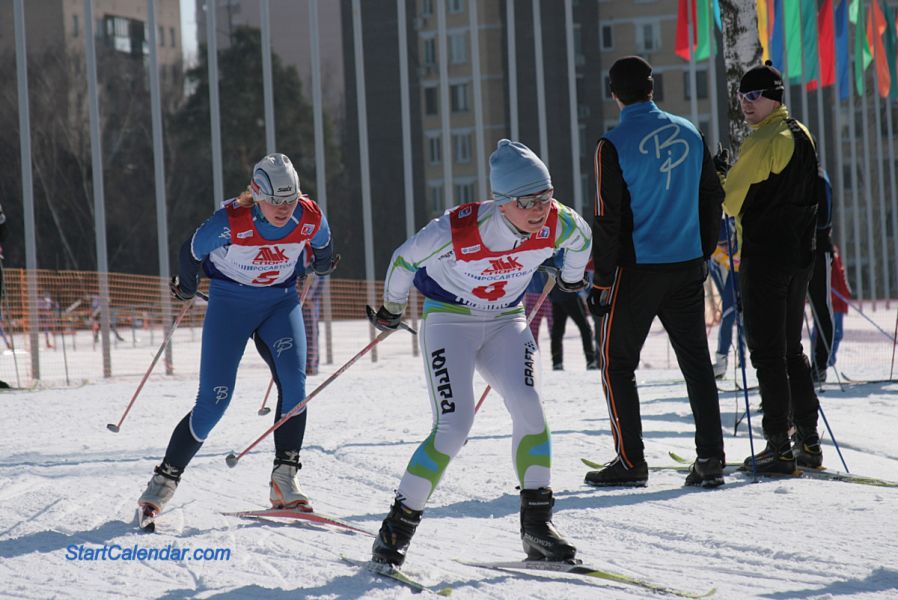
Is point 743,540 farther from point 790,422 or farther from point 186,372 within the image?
point 186,372

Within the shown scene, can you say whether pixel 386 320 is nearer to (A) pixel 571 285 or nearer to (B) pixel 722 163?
(A) pixel 571 285

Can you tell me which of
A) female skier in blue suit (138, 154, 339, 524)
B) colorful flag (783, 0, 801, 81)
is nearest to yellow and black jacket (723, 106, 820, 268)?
female skier in blue suit (138, 154, 339, 524)

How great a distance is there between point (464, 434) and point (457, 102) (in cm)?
3747

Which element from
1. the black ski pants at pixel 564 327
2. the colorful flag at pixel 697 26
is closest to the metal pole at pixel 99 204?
the black ski pants at pixel 564 327

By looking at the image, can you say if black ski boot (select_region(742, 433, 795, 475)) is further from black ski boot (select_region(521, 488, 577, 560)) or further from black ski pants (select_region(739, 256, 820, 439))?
black ski boot (select_region(521, 488, 577, 560))

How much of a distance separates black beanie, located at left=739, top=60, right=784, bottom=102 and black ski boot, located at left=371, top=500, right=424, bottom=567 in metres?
2.94

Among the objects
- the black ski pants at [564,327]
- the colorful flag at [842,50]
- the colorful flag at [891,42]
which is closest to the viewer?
the black ski pants at [564,327]

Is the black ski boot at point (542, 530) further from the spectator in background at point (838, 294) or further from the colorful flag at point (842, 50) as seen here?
the colorful flag at point (842, 50)

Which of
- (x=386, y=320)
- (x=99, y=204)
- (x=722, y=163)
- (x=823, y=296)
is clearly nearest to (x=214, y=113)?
(x=99, y=204)

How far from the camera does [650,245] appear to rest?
5316 mm

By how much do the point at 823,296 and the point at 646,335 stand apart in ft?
12.3

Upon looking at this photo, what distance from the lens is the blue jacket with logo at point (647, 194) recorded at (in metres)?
5.28

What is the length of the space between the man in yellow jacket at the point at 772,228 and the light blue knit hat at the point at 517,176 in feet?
6.27

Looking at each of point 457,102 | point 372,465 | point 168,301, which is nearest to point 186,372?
point 168,301
